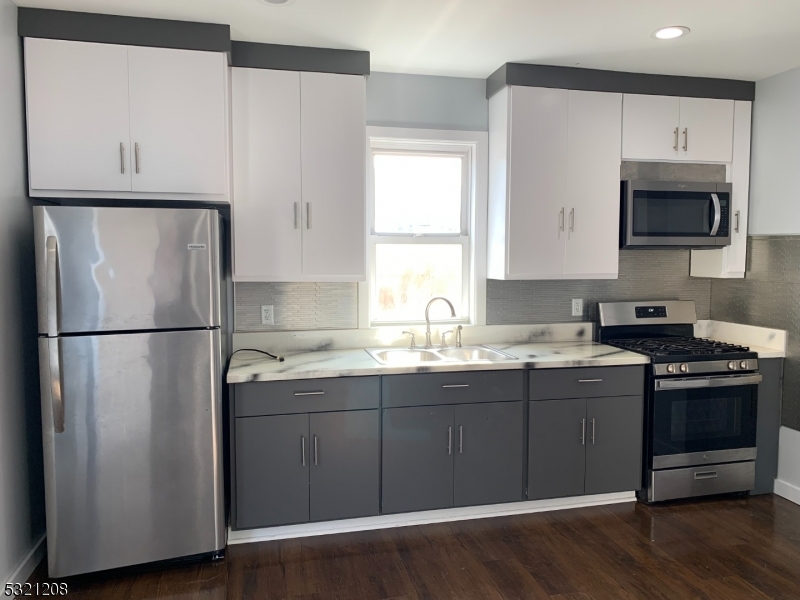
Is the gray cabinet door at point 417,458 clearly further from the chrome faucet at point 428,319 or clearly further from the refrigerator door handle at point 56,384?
the refrigerator door handle at point 56,384

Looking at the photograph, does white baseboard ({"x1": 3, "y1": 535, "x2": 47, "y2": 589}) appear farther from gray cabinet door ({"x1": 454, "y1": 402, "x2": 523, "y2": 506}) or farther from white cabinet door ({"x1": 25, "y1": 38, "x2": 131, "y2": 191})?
gray cabinet door ({"x1": 454, "y1": 402, "x2": 523, "y2": 506})

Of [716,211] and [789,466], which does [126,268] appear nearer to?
[716,211]

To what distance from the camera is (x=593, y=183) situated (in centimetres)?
320

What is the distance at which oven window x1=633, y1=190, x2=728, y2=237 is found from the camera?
10.6 ft

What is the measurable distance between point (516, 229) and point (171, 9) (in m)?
1.93

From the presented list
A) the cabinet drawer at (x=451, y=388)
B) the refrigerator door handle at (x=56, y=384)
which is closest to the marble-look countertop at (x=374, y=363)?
the cabinet drawer at (x=451, y=388)

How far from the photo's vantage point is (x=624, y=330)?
140 inches

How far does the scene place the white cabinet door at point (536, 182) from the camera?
10.2ft

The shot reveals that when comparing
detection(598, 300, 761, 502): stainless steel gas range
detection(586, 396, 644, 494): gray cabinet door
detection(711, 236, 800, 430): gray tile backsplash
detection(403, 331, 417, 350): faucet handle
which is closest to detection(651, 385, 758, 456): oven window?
detection(598, 300, 761, 502): stainless steel gas range

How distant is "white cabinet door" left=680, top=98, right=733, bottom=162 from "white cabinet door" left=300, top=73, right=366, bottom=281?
1.84m

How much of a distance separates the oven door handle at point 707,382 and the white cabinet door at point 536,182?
0.83 metres

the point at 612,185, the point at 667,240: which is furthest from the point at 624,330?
the point at 612,185

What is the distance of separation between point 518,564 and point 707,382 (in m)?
1.45

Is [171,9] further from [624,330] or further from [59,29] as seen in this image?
[624,330]
